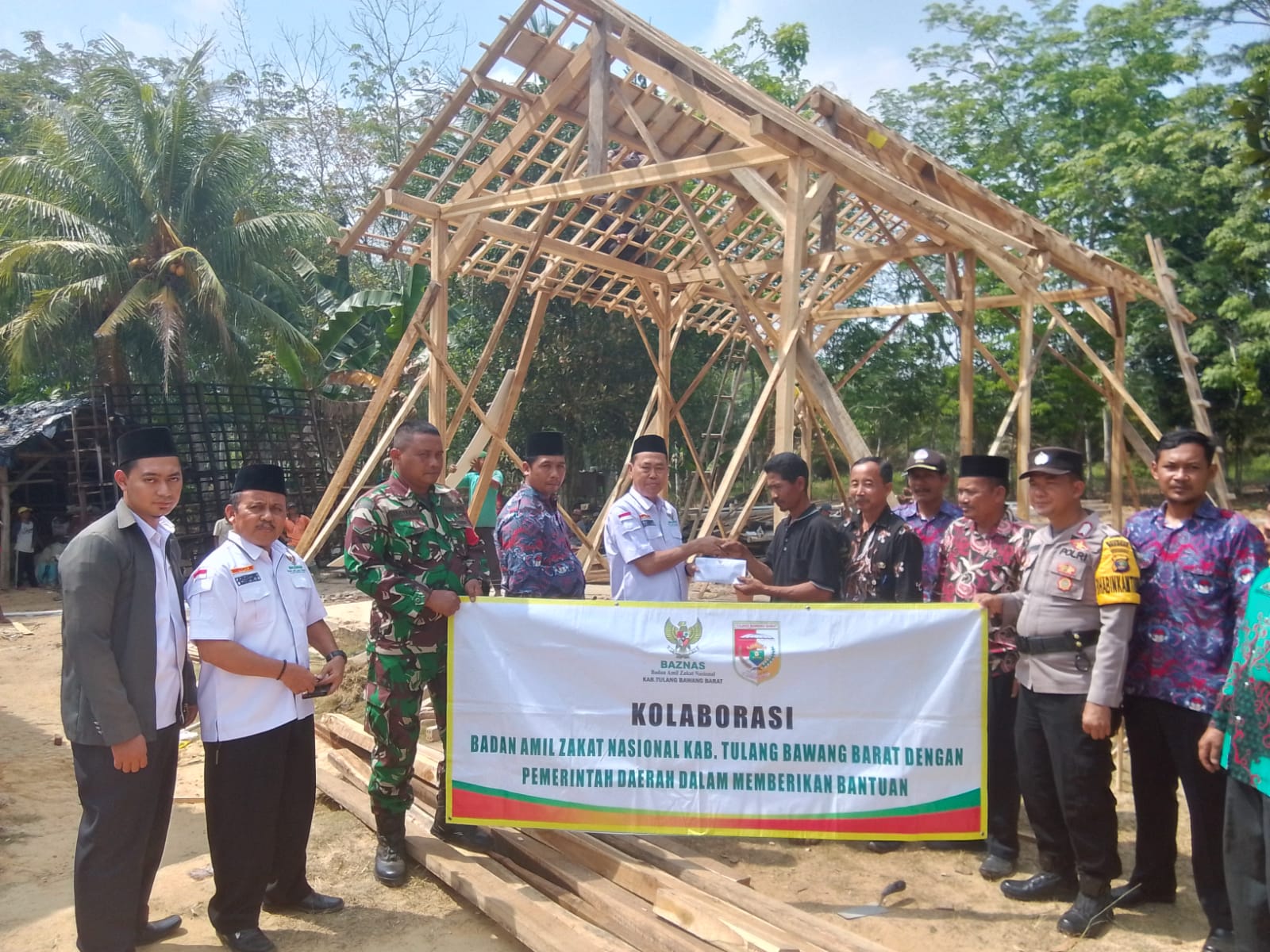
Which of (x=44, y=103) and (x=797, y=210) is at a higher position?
(x=44, y=103)

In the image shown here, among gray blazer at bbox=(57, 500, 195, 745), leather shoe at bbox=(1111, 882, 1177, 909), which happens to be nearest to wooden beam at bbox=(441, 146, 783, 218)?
gray blazer at bbox=(57, 500, 195, 745)

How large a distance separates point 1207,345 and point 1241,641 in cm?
1737

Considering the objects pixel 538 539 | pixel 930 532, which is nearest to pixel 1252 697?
pixel 930 532

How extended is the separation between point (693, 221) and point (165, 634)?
14.7ft

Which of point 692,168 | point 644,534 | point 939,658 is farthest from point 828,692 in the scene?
point 692,168

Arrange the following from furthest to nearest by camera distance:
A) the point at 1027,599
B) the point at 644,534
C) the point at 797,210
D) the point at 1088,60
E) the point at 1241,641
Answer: the point at 1088,60 < the point at 797,210 < the point at 644,534 < the point at 1027,599 < the point at 1241,641

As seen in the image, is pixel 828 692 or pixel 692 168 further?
pixel 692 168

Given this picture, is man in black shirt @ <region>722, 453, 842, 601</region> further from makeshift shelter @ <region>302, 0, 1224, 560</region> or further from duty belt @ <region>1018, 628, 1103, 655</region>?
makeshift shelter @ <region>302, 0, 1224, 560</region>

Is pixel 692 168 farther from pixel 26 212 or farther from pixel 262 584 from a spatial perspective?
pixel 26 212

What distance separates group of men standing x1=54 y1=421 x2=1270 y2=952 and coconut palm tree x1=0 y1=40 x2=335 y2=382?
13532mm

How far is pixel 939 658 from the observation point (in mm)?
3633

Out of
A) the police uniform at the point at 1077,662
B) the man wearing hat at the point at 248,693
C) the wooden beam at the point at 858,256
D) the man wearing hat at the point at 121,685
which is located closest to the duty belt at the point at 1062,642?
the police uniform at the point at 1077,662

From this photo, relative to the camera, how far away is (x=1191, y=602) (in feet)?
10.7

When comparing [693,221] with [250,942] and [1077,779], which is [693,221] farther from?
[250,942]
